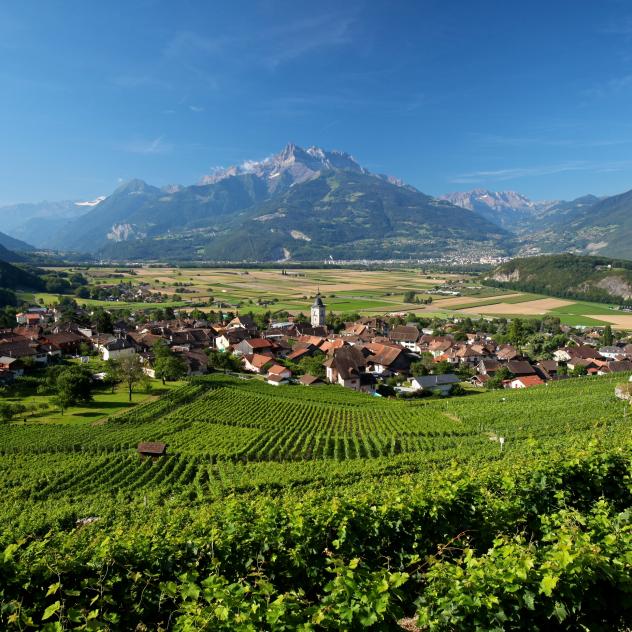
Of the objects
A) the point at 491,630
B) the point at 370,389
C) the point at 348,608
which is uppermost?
the point at 348,608

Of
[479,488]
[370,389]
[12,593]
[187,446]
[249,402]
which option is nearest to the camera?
[12,593]

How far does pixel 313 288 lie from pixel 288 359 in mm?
112578

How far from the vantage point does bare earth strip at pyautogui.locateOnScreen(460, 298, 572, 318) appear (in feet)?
415

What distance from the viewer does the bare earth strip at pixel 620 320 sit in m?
104

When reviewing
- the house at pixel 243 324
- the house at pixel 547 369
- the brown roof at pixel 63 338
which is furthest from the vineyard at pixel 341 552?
the house at pixel 243 324

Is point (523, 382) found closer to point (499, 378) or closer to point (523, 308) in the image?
point (499, 378)

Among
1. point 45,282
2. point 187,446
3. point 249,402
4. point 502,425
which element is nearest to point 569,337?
point 502,425

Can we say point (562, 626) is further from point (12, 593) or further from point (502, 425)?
point (502, 425)

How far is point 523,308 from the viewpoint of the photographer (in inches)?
5256

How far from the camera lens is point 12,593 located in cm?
635

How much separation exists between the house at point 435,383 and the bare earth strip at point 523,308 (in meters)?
75.1

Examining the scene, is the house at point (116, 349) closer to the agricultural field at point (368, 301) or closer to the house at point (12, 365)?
the house at point (12, 365)

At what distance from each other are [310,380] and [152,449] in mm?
33629

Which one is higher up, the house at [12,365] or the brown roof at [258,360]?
the house at [12,365]
